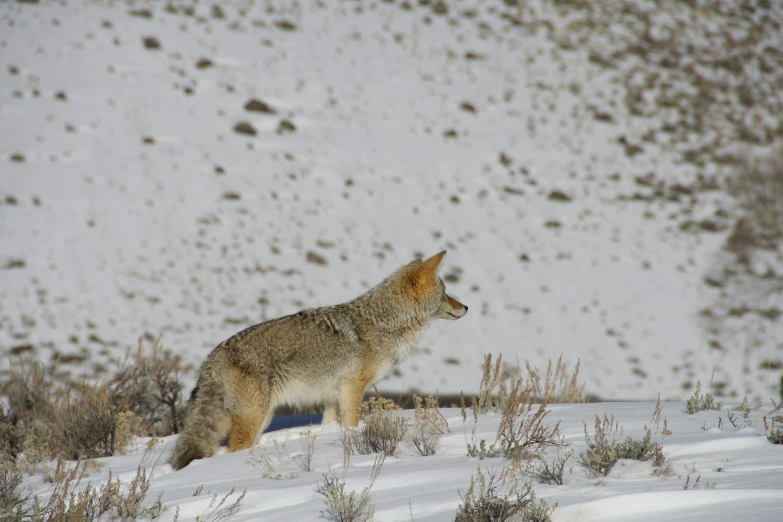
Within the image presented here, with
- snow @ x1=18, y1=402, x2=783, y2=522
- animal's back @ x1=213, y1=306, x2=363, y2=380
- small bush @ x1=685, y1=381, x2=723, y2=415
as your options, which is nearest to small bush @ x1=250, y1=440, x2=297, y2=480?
snow @ x1=18, y1=402, x2=783, y2=522

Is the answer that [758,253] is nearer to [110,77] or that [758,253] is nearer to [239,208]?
[239,208]

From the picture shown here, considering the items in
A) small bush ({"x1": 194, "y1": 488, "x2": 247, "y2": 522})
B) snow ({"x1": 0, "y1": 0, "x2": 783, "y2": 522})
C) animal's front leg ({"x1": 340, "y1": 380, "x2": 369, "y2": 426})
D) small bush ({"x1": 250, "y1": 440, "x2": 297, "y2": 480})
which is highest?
snow ({"x1": 0, "y1": 0, "x2": 783, "y2": 522})

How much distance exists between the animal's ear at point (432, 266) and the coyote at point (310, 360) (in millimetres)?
12

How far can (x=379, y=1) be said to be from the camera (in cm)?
2808

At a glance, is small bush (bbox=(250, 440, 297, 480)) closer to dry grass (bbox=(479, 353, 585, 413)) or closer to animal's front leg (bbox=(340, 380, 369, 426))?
animal's front leg (bbox=(340, 380, 369, 426))

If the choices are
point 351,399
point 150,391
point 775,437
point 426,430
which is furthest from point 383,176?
point 775,437

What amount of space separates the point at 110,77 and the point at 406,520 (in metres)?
21.7

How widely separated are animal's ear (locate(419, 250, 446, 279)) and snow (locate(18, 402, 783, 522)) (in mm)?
1956

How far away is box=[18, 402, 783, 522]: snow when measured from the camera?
3148 millimetres

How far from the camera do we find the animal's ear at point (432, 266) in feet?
22.4

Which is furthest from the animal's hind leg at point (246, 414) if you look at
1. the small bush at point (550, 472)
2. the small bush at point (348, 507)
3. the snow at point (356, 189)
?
the snow at point (356, 189)

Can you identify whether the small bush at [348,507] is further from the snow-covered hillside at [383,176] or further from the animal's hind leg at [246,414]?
the snow-covered hillside at [383,176]

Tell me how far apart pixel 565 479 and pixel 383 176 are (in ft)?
56.5

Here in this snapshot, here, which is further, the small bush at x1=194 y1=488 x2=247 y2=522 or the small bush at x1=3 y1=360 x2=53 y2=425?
the small bush at x1=3 y1=360 x2=53 y2=425
